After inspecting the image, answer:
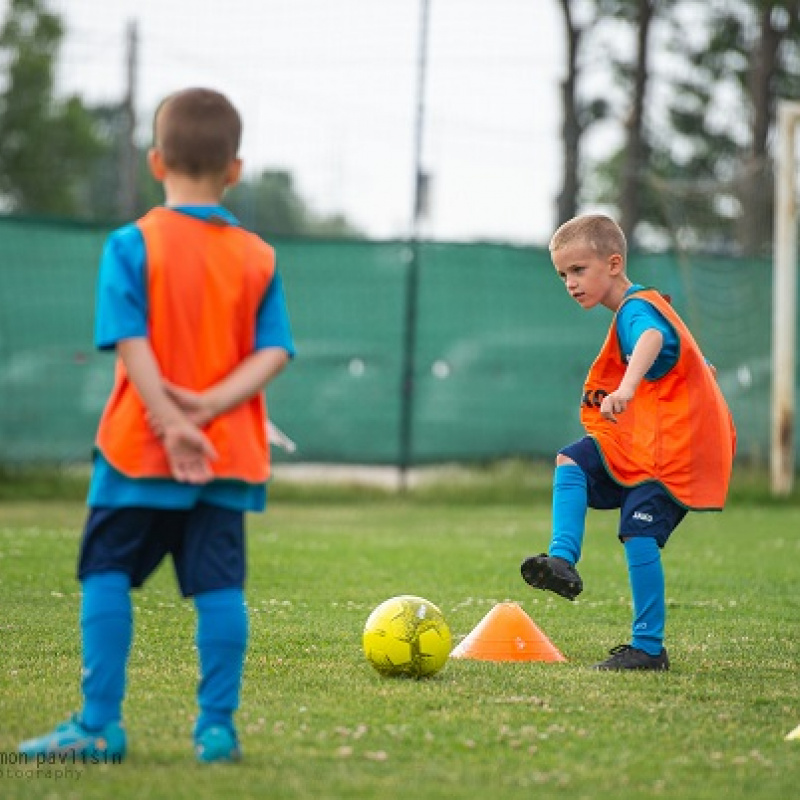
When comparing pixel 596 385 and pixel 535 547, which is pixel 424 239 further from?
pixel 596 385

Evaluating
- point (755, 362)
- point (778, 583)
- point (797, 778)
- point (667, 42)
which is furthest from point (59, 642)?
point (667, 42)

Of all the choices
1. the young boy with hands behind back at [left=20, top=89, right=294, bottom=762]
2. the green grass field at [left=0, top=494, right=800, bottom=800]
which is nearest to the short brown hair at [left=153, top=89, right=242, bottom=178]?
the young boy with hands behind back at [left=20, top=89, right=294, bottom=762]

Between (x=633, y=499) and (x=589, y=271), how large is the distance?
829 mm

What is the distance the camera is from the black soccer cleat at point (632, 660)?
6023 mm

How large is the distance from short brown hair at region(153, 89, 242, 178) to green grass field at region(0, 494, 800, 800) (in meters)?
1.50

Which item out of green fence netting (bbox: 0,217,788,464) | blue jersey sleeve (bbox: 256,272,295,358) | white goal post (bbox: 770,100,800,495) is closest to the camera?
blue jersey sleeve (bbox: 256,272,295,358)

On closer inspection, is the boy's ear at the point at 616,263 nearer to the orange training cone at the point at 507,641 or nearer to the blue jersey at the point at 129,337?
the orange training cone at the point at 507,641

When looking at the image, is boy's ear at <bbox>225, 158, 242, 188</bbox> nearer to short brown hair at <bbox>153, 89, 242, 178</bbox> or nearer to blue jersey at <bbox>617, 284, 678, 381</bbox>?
short brown hair at <bbox>153, 89, 242, 178</bbox>

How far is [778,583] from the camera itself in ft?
29.6

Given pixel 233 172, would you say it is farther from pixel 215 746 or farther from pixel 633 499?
pixel 633 499

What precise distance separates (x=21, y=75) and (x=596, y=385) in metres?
33.9

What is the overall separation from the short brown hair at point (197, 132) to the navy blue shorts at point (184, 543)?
0.86 m

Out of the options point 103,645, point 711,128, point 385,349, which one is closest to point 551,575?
point 103,645

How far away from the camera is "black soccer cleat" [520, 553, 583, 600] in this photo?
5.80 m
